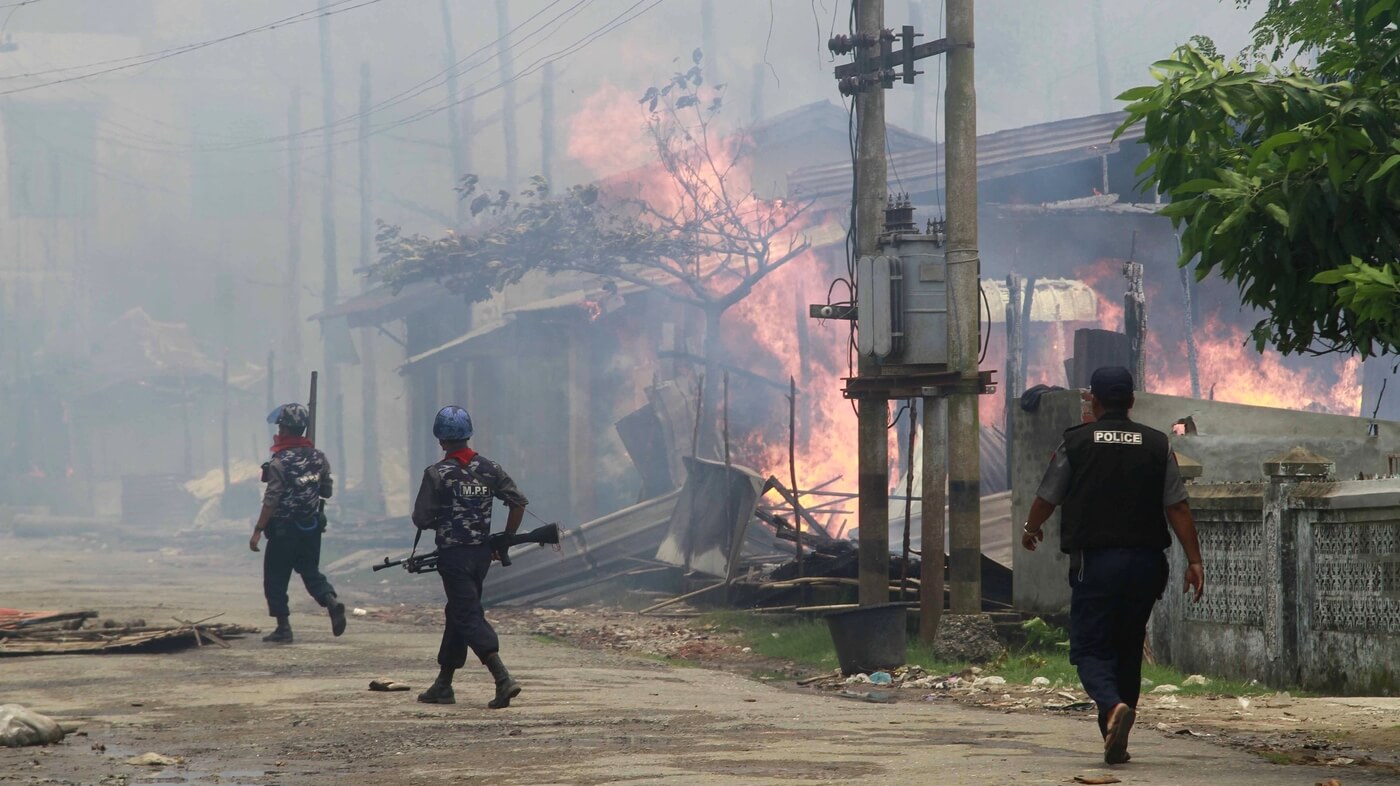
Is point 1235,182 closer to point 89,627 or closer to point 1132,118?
point 1132,118

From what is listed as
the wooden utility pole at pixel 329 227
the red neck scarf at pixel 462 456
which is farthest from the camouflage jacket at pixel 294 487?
the wooden utility pole at pixel 329 227

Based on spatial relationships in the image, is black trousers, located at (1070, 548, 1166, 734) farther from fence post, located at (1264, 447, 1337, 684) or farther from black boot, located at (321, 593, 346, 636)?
black boot, located at (321, 593, 346, 636)

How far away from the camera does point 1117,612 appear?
22.0ft

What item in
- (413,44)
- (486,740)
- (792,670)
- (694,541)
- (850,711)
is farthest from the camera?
(413,44)

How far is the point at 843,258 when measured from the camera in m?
29.9

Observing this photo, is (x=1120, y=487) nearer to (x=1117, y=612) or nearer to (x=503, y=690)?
(x=1117, y=612)

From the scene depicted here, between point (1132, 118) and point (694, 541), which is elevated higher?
point (1132, 118)

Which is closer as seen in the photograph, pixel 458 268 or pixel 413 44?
pixel 458 268

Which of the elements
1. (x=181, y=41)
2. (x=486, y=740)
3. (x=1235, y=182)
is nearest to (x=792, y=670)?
(x=486, y=740)

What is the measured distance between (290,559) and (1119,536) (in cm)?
910

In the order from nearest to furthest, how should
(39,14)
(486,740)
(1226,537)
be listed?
(486,740)
(1226,537)
(39,14)

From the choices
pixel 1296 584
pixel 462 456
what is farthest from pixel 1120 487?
pixel 462 456

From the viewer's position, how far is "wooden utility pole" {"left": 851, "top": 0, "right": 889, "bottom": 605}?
13305 mm

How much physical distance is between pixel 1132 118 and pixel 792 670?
7570 mm
